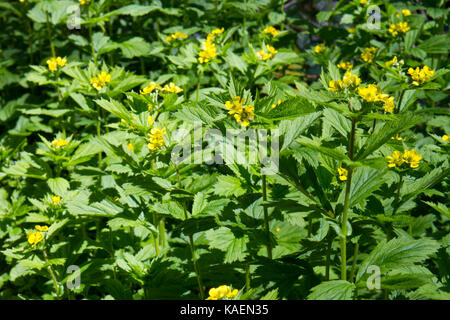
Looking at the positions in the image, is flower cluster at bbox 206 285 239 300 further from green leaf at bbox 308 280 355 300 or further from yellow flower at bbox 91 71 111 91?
yellow flower at bbox 91 71 111 91

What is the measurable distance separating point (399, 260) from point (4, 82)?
3.46m

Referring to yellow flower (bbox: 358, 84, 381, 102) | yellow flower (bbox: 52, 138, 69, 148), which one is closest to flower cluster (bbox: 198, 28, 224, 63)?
yellow flower (bbox: 52, 138, 69, 148)

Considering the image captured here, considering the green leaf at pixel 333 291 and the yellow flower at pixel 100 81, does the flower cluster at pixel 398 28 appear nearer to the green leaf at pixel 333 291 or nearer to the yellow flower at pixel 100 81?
the yellow flower at pixel 100 81

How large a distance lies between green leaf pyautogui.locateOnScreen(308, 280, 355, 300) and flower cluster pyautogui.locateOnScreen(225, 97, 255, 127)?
23.7 inches

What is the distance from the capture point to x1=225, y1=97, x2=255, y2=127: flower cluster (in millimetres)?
1450

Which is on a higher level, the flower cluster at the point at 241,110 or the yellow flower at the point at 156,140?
the flower cluster at the point at 241,110

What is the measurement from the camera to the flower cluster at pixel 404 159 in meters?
1.67

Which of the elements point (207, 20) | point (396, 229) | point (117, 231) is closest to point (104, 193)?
point (117, 231)

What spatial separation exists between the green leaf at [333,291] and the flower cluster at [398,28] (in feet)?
6.78

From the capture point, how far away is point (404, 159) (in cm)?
169

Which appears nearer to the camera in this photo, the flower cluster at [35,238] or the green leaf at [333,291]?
the green leaf at [333,291]

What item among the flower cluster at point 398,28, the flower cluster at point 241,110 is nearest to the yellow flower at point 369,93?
the flower cluster at point 241,110

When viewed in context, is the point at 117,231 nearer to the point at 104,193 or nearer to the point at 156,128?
the point at 104,193

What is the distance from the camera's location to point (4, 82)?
360 centimetres
